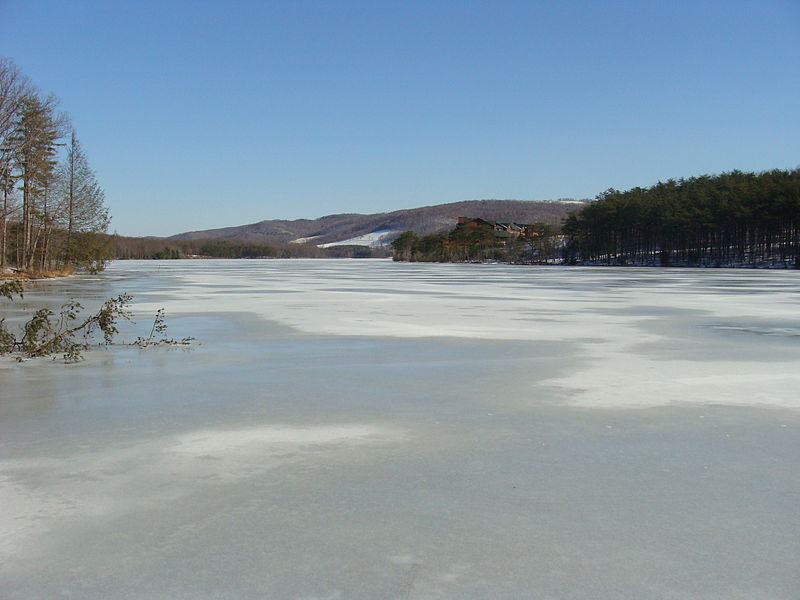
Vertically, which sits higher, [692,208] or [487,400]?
[692,208]

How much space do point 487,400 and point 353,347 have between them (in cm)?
384

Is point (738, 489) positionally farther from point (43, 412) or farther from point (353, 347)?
point (353, 347)

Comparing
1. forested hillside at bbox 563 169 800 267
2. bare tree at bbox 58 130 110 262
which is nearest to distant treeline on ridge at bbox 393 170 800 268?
forested hillside at bbox 563 169 800 267

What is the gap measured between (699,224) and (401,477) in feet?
240

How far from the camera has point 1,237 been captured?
118ft

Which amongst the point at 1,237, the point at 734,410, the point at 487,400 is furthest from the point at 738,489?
the point at 1,237

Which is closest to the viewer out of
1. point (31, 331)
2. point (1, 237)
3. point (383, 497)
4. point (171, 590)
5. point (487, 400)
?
point (171, 590)

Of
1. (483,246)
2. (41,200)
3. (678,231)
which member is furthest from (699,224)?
(41,200)

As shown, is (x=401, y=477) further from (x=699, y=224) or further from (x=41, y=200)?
(x=699, y=224)

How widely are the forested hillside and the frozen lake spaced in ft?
209

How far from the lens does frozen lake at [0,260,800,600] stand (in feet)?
9.11

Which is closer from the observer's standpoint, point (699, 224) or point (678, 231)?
point (699, 224)

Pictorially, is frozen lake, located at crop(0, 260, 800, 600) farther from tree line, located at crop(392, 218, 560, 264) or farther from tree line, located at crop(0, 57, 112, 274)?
tree line, located at crop(392, 218, 560, 264)

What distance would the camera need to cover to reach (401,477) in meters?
4.02
